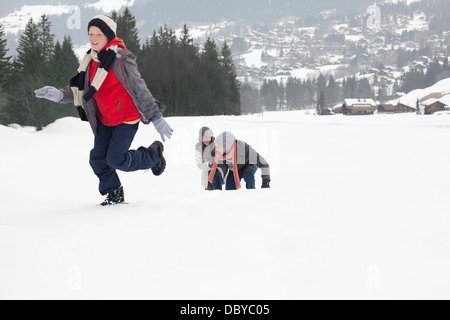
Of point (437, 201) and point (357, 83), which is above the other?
point (357, 83)

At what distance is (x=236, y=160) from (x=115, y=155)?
2.83 meters

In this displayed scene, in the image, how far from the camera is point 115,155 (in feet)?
11.4

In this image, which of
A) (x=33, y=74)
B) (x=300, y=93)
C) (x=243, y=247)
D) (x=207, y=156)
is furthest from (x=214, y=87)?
(x=300, y=93)

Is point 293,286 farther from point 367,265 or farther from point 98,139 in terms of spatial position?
point 98,139

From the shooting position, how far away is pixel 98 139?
3633 mm

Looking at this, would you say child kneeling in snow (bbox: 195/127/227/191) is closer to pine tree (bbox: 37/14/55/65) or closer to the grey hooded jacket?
the grey hooded jacket

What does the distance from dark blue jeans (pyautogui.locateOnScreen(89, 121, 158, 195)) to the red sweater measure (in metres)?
0.08

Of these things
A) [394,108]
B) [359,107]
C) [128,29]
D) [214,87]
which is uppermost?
[128,29]

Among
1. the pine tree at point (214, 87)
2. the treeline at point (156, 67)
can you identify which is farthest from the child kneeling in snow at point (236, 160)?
the pine tree at point (214, 87)

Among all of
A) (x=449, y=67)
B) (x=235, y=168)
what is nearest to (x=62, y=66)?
(x=235, y=168)

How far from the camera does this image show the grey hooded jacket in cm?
336

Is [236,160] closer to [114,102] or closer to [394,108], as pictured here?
[114,102]

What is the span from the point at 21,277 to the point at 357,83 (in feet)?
627

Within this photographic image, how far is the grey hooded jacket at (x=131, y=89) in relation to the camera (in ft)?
11.0
